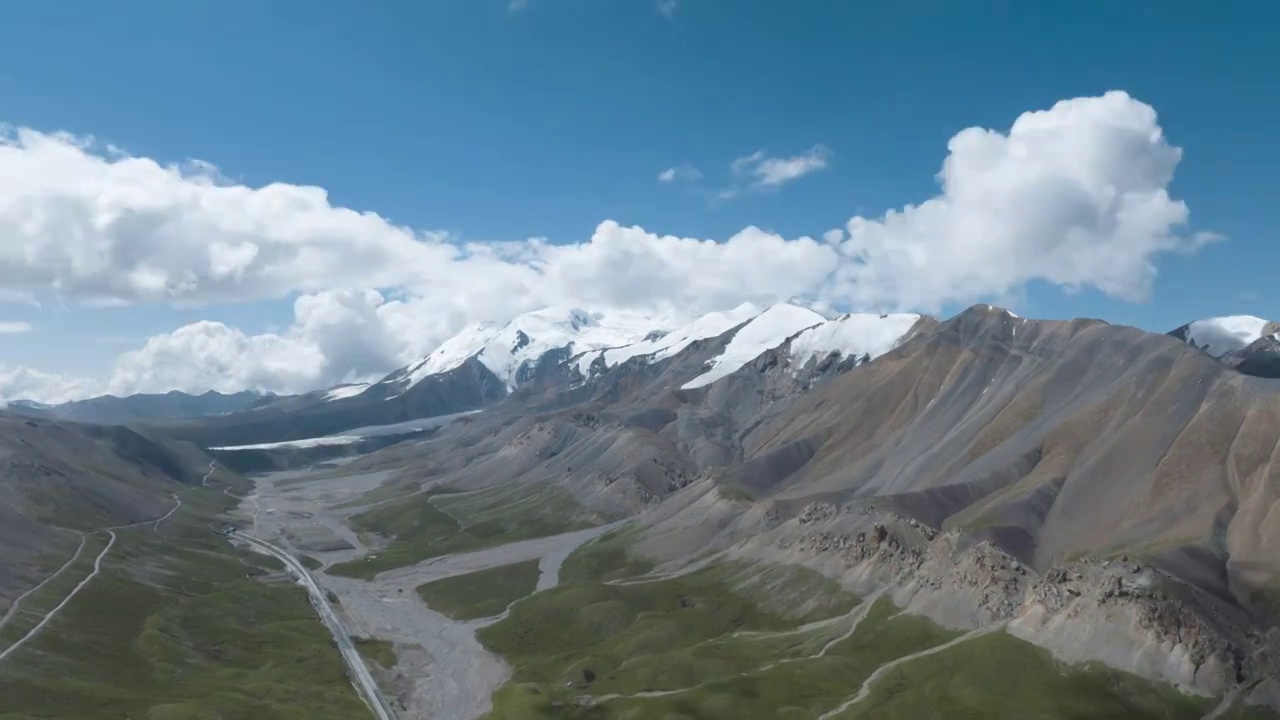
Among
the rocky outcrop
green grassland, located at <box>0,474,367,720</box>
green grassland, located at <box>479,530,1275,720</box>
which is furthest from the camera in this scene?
the rocky outcrop

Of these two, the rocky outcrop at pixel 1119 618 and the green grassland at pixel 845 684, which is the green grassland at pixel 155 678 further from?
the rocky outcrop at pixel 1119 618

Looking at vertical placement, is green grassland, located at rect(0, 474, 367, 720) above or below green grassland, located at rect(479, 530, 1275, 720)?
above

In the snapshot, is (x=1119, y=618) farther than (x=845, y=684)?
No

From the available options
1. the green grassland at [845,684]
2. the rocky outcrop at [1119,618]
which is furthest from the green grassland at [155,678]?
the rocky outcrop at [1119,618]

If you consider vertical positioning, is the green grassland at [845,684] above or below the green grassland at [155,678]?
below

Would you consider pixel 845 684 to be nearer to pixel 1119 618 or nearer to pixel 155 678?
pixel 1119 618

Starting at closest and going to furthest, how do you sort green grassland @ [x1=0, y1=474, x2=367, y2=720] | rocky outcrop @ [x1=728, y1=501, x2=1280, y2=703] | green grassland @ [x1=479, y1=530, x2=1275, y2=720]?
green grassland @ [x1=479, y1=530, x2=1275, y2=720] < green grassland @ [x1=0, y1=474, x2=367, y2=720] < rocky outcrop @ [x1=728, y1=501, x2=1280, y2=703]

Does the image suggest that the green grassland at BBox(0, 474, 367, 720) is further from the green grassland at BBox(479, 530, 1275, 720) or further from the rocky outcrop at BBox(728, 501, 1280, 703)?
the rocky outcrop at BBox(728, 501, 1280, 703)

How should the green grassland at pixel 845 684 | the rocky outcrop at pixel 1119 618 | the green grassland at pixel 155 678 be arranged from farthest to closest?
the rocky outcrop at pixel 1119 618, the green grassland at pixel 155 678, the green grassland at pixel 845 684

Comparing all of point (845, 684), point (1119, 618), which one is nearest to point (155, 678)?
point (845, 684)

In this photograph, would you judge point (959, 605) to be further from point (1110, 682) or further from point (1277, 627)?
point (1277, 627)

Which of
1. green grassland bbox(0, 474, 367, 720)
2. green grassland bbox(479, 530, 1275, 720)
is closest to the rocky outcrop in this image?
green grassland bbox(479, 530, 1275, 720)
